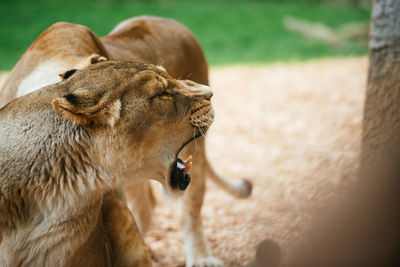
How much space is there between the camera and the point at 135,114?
2.26 meters

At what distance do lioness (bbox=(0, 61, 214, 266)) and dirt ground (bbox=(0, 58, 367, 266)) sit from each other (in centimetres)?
50

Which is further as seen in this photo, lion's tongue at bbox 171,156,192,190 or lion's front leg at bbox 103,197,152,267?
lion's front leg at bbox 103,197,152,267

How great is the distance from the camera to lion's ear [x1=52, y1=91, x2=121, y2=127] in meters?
2.04

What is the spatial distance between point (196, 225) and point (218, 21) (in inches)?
556

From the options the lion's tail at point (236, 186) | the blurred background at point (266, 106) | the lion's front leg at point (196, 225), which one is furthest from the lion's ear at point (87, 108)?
the lion's tail at point (236, 186)

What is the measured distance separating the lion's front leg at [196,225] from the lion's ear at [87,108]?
1805 mm

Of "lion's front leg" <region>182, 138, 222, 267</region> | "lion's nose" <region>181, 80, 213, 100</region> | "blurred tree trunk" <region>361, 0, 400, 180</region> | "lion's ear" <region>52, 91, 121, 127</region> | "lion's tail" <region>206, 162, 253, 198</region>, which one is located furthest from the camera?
"lion's tail" <region>206, 162, 253, 198</region>

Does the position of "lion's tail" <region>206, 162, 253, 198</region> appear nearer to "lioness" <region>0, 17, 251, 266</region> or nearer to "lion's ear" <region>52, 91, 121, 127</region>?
"lioness" <region>0, 17, 251, 266</region>

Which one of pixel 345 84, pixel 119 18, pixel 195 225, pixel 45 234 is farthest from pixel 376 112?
pixel 119 18

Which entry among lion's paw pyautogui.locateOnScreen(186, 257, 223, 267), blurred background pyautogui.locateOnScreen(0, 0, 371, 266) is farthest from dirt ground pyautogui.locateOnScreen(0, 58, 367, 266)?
lion's paw pyautogui.locateOnScreen(186, 257, 223, 267)

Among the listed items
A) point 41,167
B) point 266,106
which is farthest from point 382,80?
point 266,106

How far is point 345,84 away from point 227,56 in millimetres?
4894

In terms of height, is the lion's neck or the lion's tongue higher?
the lion's neck

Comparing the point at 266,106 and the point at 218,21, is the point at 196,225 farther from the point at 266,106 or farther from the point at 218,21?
the point at 218,21
